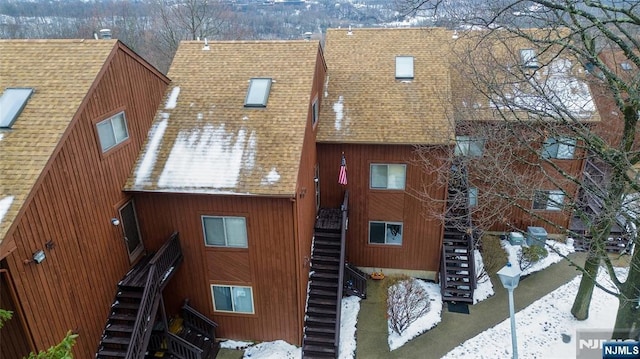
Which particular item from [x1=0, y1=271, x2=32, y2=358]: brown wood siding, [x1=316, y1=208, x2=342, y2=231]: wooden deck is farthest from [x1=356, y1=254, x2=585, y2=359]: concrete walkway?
[x1=0, y1=271, x2=32, y2=358]: brown wood siding

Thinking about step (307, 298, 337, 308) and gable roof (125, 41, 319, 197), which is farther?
step (307, 298, 337, 308)

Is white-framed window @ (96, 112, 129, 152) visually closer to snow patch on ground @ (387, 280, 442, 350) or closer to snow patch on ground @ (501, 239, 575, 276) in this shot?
snow patch on ground @ (387, 280, 442, 350)

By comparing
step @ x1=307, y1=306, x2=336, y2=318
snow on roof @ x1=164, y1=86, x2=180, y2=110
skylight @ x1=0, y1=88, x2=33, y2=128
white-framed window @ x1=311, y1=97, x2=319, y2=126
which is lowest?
step @ x1=307, y1=306, x2=336, y2=318

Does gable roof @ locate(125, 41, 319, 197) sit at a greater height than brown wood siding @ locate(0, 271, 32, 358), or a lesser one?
greater

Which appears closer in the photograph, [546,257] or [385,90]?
[385,90]

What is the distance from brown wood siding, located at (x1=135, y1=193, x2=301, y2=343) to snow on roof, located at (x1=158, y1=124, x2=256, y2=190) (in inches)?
18.7


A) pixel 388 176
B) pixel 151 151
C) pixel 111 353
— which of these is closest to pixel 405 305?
pixel 388 176

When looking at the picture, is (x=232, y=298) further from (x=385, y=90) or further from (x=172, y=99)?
(x=385, y=90)

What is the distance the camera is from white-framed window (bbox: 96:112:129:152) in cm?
1156

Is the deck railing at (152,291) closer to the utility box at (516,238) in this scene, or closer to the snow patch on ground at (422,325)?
the snow patch on ground at (422,325)

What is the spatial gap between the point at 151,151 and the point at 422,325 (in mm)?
10882

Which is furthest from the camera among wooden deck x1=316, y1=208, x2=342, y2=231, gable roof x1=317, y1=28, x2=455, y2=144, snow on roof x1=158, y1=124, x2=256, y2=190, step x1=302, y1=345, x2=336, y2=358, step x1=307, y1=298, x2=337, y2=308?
gable roof x1=317, y1=28, x2=455, y2=144

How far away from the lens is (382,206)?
55.1 feet

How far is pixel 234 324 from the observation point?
1430 cm
